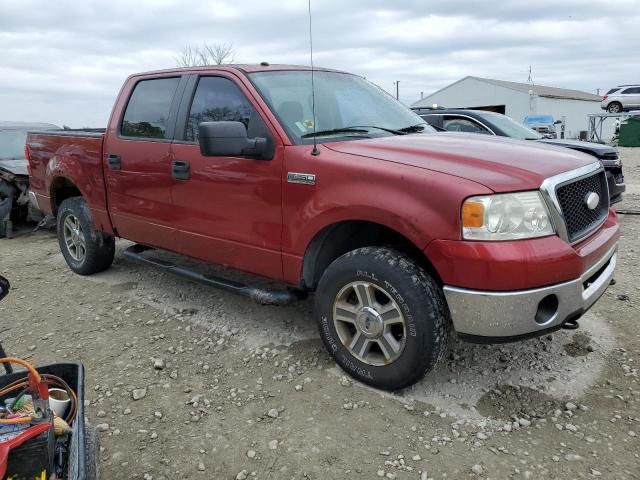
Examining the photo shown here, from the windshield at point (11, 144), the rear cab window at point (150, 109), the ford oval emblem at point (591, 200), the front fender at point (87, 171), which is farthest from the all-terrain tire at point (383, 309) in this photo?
the windshield at point (11, 144)

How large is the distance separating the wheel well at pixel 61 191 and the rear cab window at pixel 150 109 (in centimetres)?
131

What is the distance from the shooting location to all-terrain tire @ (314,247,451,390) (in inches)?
109

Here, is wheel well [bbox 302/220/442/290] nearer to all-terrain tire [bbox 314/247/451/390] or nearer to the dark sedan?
all-terrain tire [bbox 314/247/451/390]

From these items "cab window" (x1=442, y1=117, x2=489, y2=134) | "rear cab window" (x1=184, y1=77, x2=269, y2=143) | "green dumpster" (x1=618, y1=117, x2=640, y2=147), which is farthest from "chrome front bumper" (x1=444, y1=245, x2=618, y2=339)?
"green dumpster" (x1=618, y1=117, x2=640, y2=147)

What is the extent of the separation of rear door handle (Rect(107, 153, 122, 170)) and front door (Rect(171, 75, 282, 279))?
0.78 metres

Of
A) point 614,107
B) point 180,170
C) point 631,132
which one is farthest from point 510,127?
point 614,107

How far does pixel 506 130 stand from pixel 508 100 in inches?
1297

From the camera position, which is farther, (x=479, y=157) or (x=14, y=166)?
(x=14, y=166)

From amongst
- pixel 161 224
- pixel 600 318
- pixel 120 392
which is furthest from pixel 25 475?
pixel 600 318

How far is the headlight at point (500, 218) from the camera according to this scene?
2.54 meters

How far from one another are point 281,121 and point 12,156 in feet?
23.6

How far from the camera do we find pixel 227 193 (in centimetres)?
359

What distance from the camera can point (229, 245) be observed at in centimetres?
369

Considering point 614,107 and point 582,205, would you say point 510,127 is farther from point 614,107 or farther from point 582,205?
point 614,107
